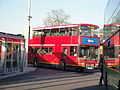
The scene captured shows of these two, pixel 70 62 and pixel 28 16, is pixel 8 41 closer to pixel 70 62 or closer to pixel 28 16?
pixel 70 62

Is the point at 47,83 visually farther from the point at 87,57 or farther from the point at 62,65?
the point at 62,65

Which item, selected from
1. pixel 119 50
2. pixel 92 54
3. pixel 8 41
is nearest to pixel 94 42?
pixel 92 54

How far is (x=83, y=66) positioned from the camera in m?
17.5

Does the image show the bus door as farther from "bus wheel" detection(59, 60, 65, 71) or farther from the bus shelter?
the bus shelter

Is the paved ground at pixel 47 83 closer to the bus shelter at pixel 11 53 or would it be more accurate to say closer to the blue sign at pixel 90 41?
the bus shelter at pixel 11 53

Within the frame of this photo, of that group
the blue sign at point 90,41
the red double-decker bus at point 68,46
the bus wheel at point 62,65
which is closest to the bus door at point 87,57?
the red double-decker bus at point 68,46

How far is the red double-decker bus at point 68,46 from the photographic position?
1755 cm

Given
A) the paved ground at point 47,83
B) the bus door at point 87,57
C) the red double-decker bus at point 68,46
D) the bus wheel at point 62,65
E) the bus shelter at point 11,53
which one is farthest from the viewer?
the bus wheel at point 62,65

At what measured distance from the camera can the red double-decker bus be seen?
17547 mm

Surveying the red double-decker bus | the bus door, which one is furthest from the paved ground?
the red double-decker bus

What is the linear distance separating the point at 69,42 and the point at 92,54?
2.42 m

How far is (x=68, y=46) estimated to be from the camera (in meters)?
18.6

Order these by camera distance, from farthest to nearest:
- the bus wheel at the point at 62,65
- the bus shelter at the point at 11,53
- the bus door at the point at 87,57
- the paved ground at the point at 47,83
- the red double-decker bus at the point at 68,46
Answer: the bus wheel at the point at 62,65
the red double-decker bus at the point at 68,46
the bus door at the point at 87,57
the bus shelter at the point at 11,53
the paved ground at the point at 47,83

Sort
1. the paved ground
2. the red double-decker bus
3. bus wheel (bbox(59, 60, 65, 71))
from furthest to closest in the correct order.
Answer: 1. bus wheel (bbox(59, 60, 65, 71))
2. the red double-decker bus
3. the paved ground
